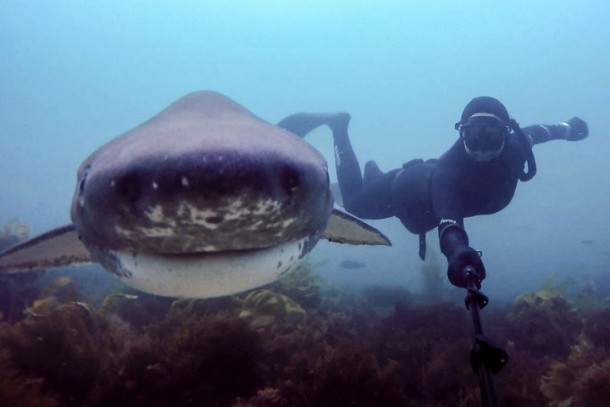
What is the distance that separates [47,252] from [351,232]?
268 centimetres

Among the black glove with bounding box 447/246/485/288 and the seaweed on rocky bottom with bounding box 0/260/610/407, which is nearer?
the seaweed on rocky bottom with bounding box 0/260/610/407

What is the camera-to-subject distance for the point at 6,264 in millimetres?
3379

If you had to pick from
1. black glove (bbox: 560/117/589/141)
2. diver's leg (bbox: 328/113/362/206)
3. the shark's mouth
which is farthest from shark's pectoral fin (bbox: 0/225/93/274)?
black glove (bbox: 560/117/589/141)

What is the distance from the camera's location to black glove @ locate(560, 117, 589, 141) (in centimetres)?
1088

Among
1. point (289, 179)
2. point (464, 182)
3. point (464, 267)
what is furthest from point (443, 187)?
point (289, 179)

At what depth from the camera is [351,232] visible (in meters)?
4.10

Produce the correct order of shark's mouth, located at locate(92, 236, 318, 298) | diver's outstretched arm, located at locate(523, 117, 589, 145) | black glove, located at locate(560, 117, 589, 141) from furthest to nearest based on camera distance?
black glove, located at locate(560, 117, 589, 141) → diver's outstretched arm, located at locate(523, 117, 589, 145) → shark's mouth, located at locate(92, 236, 318, 298)

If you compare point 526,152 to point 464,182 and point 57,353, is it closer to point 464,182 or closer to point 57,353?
point 464,182

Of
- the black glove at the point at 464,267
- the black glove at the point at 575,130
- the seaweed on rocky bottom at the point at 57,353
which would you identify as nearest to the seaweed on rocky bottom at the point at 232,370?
the seaweed on rocky bottom at the point at 57,353

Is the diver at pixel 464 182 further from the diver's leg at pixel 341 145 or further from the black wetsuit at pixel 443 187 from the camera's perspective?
the diver's leg at pixel 341 145

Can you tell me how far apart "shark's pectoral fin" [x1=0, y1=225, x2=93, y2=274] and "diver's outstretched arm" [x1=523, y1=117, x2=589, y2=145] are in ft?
30.6

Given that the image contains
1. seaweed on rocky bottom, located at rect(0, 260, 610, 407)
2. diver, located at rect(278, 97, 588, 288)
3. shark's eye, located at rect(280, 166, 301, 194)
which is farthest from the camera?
diver, located at rect(278, 97, 588, 288)

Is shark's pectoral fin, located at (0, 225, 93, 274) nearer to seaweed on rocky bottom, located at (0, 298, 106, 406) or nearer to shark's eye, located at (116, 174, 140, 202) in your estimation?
seaweed on rocky bottom, located at (0, 298, 106, 406)

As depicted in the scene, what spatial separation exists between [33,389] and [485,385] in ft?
10.7
